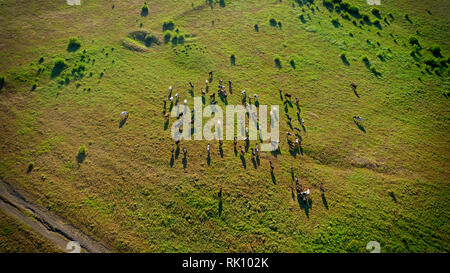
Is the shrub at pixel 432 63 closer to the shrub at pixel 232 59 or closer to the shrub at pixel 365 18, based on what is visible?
the shrub at pixel 365 18

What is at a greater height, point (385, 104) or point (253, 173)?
point (385, 104)

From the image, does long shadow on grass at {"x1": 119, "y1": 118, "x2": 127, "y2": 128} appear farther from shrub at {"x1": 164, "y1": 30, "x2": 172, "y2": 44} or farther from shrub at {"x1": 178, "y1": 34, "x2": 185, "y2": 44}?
shrub at {"x1": 164, "y1": 30, "x2": 172, "y2": 44}

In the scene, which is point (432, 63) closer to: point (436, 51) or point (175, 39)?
point (436, 51)

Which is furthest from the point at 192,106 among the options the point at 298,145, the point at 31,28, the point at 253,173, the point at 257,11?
the point at 31,28

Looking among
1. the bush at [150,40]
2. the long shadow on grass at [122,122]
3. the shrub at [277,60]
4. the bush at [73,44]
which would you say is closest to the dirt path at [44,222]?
the long shadow on grass at [122,122]

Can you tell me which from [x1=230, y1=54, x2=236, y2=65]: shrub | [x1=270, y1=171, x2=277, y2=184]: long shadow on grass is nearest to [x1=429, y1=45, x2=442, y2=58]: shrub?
[x1=230, y1=54, x2=236, y2=65]: shrub

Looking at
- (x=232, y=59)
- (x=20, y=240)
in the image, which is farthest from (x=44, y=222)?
(x=232, y=59)
